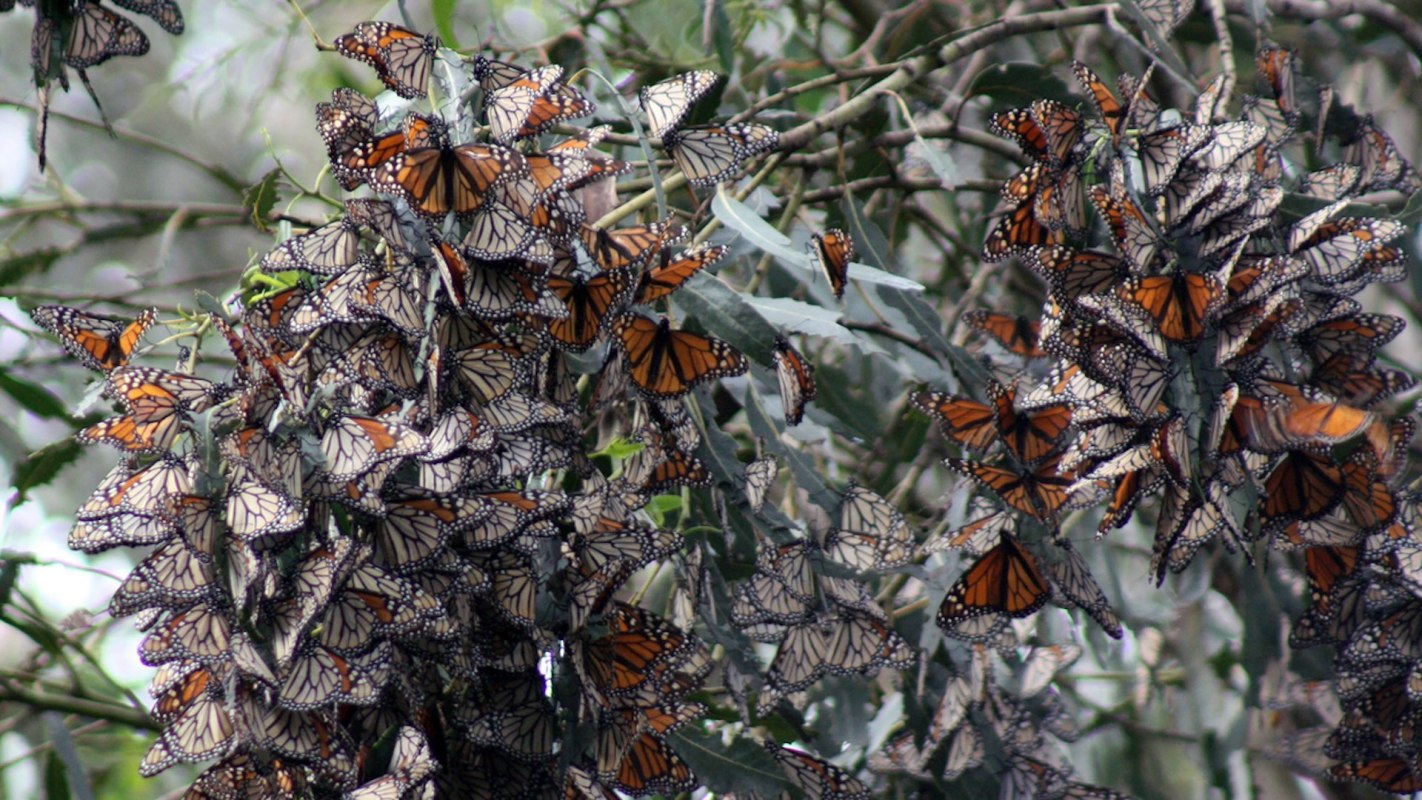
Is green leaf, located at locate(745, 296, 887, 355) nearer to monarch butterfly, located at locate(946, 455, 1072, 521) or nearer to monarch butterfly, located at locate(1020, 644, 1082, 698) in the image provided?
monarch butterfly, located at locate(946, 455, 1072, 521)

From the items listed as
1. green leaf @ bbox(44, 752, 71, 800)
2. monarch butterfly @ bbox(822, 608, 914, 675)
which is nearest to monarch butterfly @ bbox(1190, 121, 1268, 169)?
monarch butterfly @ bbox(822, 608, 914, 675)

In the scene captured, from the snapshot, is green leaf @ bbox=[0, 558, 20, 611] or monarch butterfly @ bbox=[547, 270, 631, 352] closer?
monarch butterfly @ bbox=[547, 270, 631, 352]

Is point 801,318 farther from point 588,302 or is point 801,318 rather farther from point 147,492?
point 147,492

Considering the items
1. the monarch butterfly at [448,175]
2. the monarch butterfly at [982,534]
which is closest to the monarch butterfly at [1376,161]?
the monarch butterfly at [982,534]

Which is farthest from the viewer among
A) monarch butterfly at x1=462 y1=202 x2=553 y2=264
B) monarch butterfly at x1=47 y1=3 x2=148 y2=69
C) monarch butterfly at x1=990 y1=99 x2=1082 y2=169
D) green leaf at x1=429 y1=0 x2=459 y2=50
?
green leaf at x1=429 y1=0 x2=459 y2=50

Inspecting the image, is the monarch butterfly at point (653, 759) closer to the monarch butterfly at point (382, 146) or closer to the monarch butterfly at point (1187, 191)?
the monarch butterfly at point (382, 146)

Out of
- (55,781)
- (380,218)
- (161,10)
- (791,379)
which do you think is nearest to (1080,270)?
(791,379)

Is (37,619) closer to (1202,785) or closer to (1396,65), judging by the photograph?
(1202,785)

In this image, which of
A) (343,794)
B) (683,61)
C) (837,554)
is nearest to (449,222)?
(343,794)
